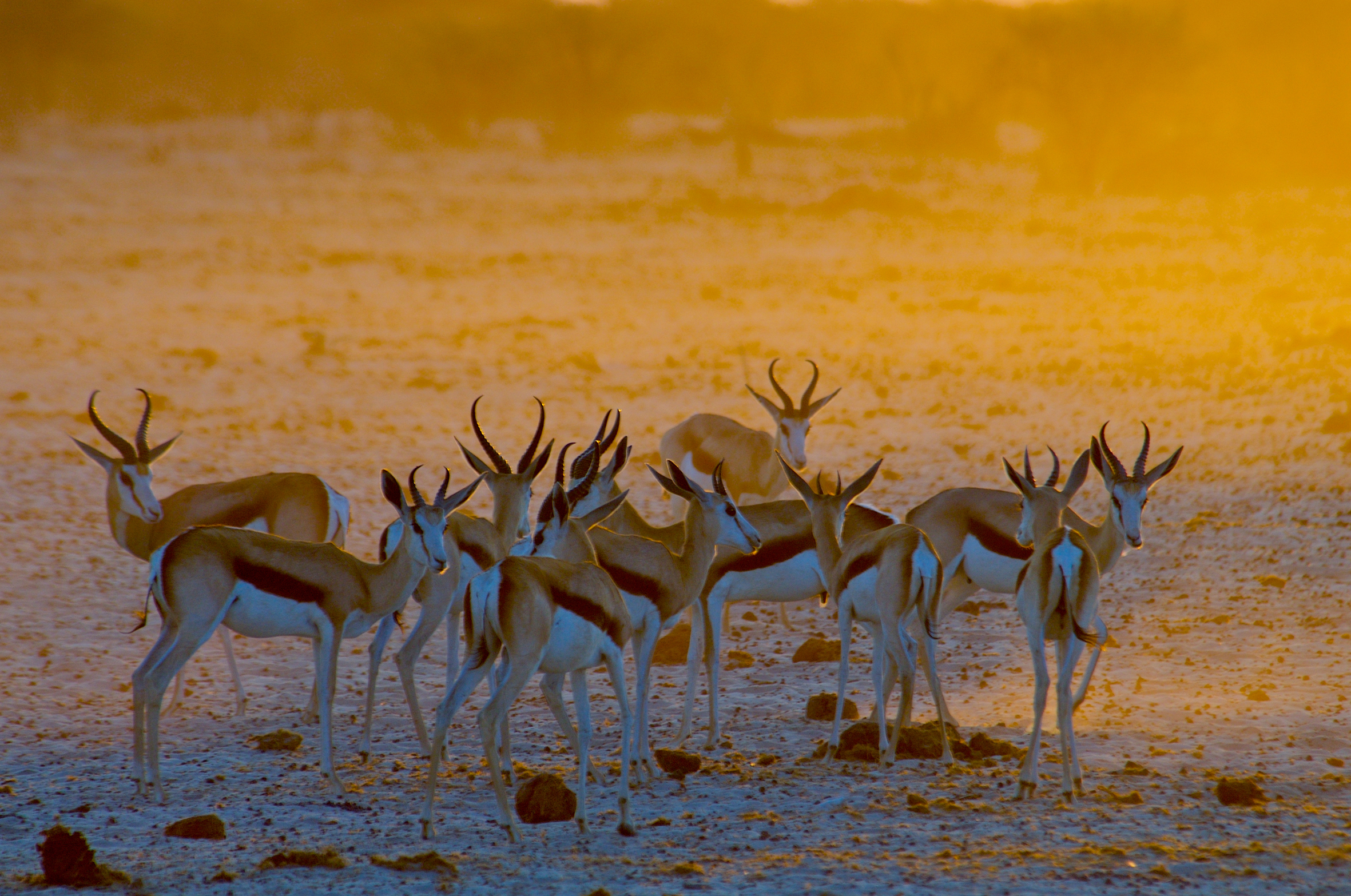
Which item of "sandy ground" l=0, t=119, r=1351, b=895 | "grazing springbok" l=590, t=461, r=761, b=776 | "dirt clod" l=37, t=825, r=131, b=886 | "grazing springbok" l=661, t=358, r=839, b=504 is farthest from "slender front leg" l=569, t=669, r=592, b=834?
"grazing springbok" l=661, t=358, r=839, b=504

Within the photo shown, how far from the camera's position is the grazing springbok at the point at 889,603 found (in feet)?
26.0

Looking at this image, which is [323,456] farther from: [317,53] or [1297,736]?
[317,53]

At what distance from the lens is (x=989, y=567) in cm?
906

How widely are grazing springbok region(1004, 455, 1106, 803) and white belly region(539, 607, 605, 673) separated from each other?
2104mm

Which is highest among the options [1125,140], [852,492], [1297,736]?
[1125,140]

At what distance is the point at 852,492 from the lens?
8570mm

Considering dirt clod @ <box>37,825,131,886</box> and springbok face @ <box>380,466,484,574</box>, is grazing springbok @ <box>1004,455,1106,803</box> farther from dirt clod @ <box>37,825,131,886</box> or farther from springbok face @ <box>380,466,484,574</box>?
dirt clod @ <box>37,825,131,886</box>

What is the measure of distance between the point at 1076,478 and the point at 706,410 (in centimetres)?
991

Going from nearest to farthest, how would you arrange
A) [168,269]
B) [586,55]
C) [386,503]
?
[386,503] < [168,269] < [586,55]

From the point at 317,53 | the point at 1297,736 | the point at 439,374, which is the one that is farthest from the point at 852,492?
the point at 317,53

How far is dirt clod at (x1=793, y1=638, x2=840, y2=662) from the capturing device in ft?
33.1

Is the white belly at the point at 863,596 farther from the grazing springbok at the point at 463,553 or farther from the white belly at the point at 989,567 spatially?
the grazing springbok at the point at 463,553

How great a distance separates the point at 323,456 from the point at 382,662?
20.7ft

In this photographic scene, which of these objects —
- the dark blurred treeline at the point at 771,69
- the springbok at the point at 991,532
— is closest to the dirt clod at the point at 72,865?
the springbok at the point at 991,532
